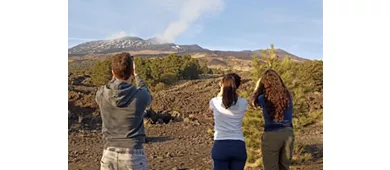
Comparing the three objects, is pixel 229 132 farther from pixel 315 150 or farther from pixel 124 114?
pixel 315 150

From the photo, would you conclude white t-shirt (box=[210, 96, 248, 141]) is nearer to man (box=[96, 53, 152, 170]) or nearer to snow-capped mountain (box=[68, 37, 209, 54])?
man (box=[96, 53, 152, 170])

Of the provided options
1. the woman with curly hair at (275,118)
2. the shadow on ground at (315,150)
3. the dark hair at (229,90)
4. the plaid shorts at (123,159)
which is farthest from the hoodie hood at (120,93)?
the shadow on ground at (315,150)

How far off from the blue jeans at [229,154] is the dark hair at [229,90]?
0.23m

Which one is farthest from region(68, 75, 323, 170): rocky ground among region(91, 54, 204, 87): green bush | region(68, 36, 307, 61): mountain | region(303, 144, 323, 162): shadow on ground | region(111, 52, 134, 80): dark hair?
region(68, 36, 307, 61): mountain

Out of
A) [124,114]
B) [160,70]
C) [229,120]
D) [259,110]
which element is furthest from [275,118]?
[160,70]

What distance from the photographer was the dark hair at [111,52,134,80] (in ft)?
8.19

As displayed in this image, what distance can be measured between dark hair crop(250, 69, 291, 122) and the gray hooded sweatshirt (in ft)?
2.96

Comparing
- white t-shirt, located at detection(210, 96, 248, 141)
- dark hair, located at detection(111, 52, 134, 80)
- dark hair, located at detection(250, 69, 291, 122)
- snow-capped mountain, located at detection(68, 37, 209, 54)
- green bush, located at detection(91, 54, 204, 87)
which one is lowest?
white t-shirt, located at detection(210, 96, 248, 141)

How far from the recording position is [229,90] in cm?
298

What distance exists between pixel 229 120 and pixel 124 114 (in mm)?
732
